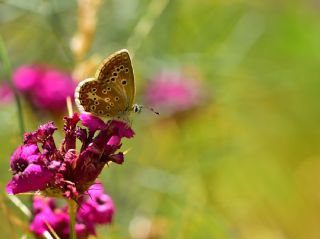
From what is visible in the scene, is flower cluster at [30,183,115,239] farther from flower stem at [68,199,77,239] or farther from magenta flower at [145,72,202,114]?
magenta flower at [145,72,202,114]

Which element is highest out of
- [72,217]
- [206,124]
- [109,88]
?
[206,124]

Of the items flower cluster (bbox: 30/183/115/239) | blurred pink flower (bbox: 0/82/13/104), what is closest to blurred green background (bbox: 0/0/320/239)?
blurred pink flower (bbox: 0/82/13/104)

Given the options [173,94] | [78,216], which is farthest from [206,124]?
[78,216]

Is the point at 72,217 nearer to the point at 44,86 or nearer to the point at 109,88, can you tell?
the point at 109,88

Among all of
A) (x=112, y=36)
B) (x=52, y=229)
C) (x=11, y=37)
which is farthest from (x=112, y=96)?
(x=11, y=37)

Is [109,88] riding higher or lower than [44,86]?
lower

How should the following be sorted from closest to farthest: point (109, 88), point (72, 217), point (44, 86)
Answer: point (72, 217), point (109, 88), point (44, 86)

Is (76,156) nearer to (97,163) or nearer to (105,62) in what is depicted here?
(97,163)
